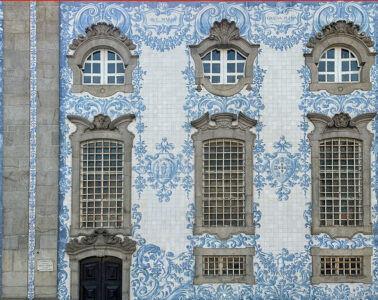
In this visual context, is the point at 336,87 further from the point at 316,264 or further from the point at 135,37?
the point at 135,37

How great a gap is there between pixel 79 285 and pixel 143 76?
5.68 metres

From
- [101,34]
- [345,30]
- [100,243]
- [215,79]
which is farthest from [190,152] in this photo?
[345,30]

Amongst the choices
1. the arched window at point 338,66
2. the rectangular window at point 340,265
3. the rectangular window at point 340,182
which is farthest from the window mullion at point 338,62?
the rectangular window at point 340,265

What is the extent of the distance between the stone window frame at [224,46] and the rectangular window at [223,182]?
137cm

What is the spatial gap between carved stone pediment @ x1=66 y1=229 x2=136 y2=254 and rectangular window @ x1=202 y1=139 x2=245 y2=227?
6.73 feet

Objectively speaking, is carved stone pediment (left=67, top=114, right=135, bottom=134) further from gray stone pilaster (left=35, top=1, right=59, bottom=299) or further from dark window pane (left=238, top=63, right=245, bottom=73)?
dark window pane (left=238, top=63, right=245, bottom=73)

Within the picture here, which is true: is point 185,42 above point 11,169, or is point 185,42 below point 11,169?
above

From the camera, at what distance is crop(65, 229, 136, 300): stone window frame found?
12.4 metres

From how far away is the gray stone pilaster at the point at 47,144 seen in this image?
12461 millimetres

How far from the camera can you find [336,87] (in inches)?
498

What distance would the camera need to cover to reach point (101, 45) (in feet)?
42.1

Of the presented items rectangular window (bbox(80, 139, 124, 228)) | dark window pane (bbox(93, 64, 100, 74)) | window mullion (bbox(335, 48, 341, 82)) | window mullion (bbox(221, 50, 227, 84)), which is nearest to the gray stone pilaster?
rectangular window (bbox(80, 139, 124, 228))

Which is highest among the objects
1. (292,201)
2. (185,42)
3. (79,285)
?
(185,42)

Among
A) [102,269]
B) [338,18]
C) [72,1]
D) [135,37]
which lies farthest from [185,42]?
[102,269]
